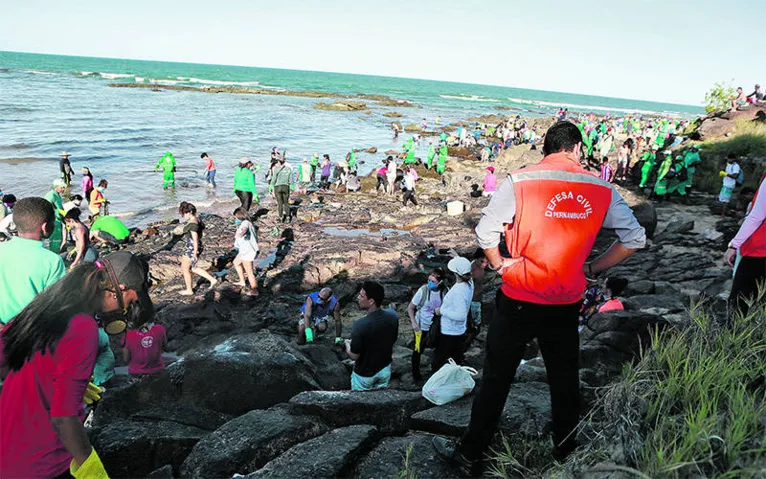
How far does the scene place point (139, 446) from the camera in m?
3.45

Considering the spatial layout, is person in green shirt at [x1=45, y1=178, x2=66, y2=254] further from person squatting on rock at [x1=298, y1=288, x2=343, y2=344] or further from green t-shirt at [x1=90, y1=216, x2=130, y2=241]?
person squatting on rock at [x1=298, y1=288, x2=343, y2=344]

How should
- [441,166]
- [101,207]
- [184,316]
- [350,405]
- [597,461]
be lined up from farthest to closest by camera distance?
[441,166], [101,207], [184,316], [350,405], [597,461]

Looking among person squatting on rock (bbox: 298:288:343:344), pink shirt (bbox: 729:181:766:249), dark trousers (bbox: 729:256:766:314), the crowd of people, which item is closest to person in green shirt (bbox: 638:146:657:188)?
person squatting on rock (bbox: 298:288:343:344)

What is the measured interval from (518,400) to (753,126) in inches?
810

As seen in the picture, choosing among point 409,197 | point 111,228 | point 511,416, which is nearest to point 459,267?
point 511,416

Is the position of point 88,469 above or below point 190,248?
above

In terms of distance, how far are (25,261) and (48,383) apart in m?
2.01

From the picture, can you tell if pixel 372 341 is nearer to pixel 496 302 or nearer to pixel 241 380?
pixel 241 380

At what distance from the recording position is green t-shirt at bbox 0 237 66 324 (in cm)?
345

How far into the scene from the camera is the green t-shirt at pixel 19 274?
11.3 feet

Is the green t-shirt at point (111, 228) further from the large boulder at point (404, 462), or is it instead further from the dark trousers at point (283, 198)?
the large boulder at point (404, 462)

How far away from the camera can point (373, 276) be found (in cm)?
1064

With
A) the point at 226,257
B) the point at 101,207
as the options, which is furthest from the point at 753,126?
the point at 101,207

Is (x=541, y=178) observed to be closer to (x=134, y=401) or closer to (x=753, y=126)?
(x=134, y=401)
